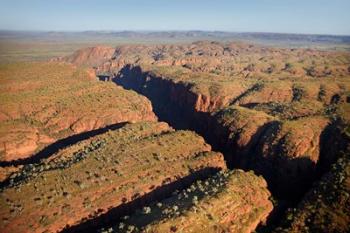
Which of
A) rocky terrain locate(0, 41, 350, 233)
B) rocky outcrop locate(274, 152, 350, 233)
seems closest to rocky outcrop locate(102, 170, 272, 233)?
rocky terrain locate(0, 41, 350, 233)

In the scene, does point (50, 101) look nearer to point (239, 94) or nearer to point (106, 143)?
point (106, 143)

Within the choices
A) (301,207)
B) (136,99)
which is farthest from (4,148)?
(301,207)

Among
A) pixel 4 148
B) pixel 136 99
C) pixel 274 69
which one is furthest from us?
pixel 274 69

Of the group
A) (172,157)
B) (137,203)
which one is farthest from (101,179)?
(172,157)

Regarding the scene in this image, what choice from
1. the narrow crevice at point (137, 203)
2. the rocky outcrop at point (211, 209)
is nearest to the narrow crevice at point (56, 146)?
the narrow crevice at point (137, 203)

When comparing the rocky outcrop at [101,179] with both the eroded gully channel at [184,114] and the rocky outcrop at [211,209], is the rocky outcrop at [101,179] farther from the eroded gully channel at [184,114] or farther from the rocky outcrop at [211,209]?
the eroded gully channel at [184,114]

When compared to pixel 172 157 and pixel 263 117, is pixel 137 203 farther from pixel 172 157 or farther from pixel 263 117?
pixel 263 117
